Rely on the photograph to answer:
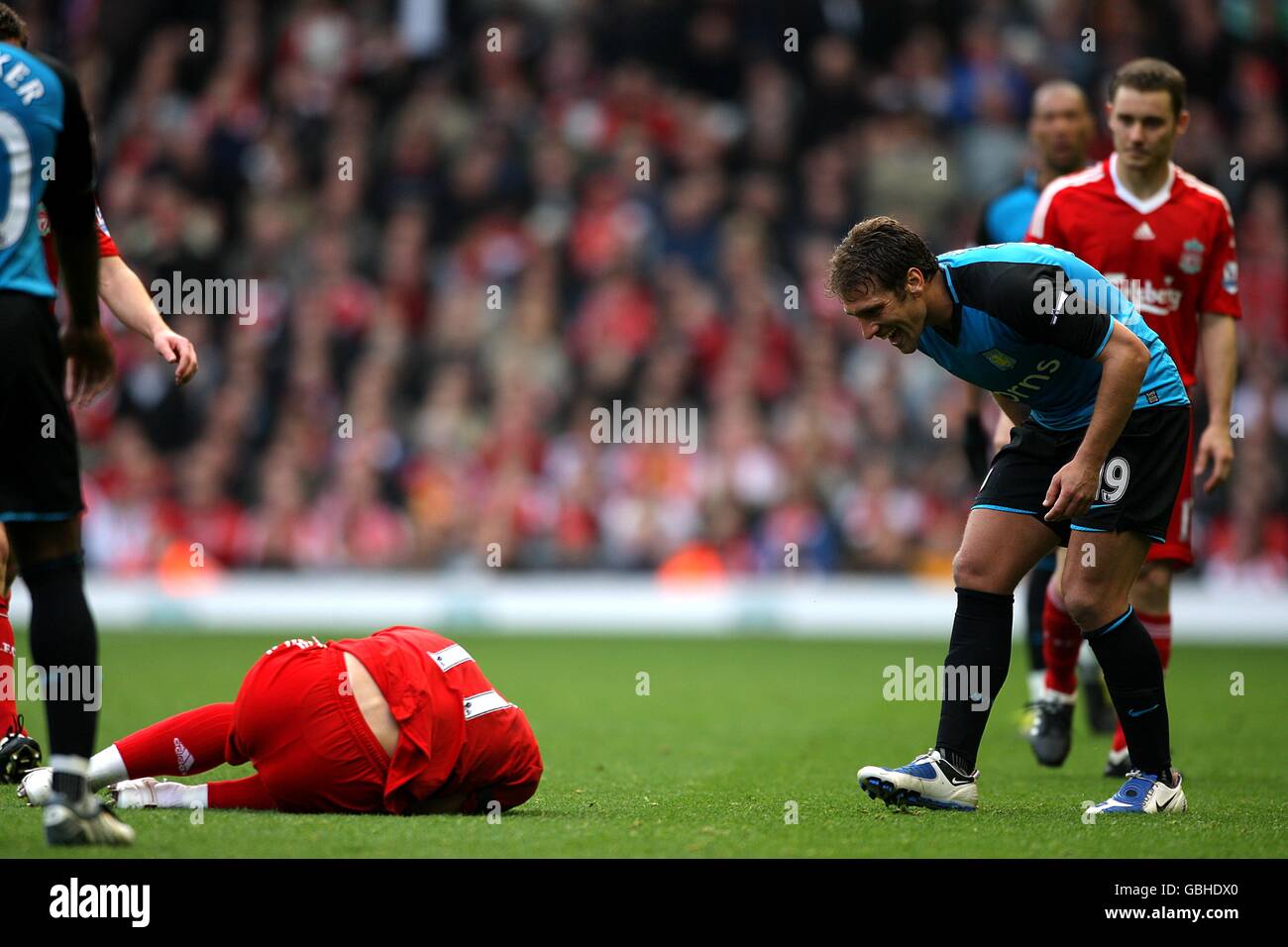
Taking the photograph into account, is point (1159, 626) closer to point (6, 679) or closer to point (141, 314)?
point (141, 314)

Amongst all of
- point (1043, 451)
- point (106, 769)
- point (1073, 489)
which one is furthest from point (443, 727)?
point (1043, 451)

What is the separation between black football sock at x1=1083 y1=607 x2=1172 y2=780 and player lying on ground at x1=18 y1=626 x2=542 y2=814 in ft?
5.97

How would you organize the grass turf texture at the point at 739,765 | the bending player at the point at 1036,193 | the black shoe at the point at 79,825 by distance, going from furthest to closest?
the bending player at the point at 1036,193, the grass turf texture at the point at 739,765, the black shoe at the point at 79,825

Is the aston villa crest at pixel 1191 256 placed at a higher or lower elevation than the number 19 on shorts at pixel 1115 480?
higher

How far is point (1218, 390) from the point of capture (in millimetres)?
6438

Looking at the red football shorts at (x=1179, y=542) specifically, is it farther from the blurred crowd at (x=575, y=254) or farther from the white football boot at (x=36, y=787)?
the blurred crowd at (x=575, y=254)

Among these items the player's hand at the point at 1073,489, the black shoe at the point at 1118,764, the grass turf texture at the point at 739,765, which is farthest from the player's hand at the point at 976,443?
the player's hand at the point at 1073,489

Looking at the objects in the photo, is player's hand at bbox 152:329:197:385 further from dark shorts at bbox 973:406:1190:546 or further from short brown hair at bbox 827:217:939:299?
dark shorts at bbox 973:406:1190:546

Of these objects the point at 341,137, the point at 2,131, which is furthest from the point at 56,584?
the point at 341,137

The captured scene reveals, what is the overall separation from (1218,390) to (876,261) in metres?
2.18

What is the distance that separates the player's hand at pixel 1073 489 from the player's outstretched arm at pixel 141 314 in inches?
100

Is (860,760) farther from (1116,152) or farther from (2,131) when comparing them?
(2,131)

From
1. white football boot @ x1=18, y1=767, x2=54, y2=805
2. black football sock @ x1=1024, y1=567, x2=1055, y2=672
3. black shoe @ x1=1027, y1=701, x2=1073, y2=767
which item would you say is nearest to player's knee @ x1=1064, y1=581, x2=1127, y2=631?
black shoe @ x1=1027, y1=701, x2=1073, y2=767

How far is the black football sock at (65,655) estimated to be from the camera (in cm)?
407
